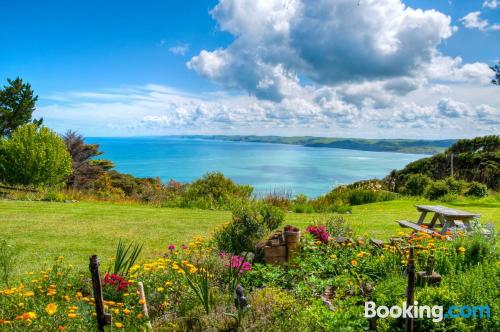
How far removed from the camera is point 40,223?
31.6ft

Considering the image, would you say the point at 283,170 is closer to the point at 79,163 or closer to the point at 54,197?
the point at 79,163

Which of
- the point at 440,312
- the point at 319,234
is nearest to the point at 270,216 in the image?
the point at 319,234

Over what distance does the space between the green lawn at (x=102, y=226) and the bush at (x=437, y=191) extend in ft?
9.18

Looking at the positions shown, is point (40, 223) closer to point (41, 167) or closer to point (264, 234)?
point (264, 234)

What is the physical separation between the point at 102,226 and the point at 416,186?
14821 mm

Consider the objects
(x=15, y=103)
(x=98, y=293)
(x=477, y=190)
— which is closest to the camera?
(x=98, y=293)

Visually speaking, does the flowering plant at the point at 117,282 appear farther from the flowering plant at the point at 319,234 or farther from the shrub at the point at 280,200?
the shrub at the point at 280,200

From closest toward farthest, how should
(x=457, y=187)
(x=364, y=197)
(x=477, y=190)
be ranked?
1. (x=364, y=197)
2. (x=477, y=190)
3. (x=457, y=187)

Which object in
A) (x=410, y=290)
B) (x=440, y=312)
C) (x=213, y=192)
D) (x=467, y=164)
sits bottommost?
(x=213, y=192)

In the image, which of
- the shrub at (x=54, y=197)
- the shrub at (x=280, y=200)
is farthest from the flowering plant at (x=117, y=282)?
the shrub at (x=54, y=197)

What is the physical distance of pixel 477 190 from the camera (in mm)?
16703

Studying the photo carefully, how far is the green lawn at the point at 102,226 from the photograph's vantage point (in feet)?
23.8

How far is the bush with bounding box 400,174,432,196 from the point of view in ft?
60.7

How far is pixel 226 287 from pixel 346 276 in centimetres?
149
